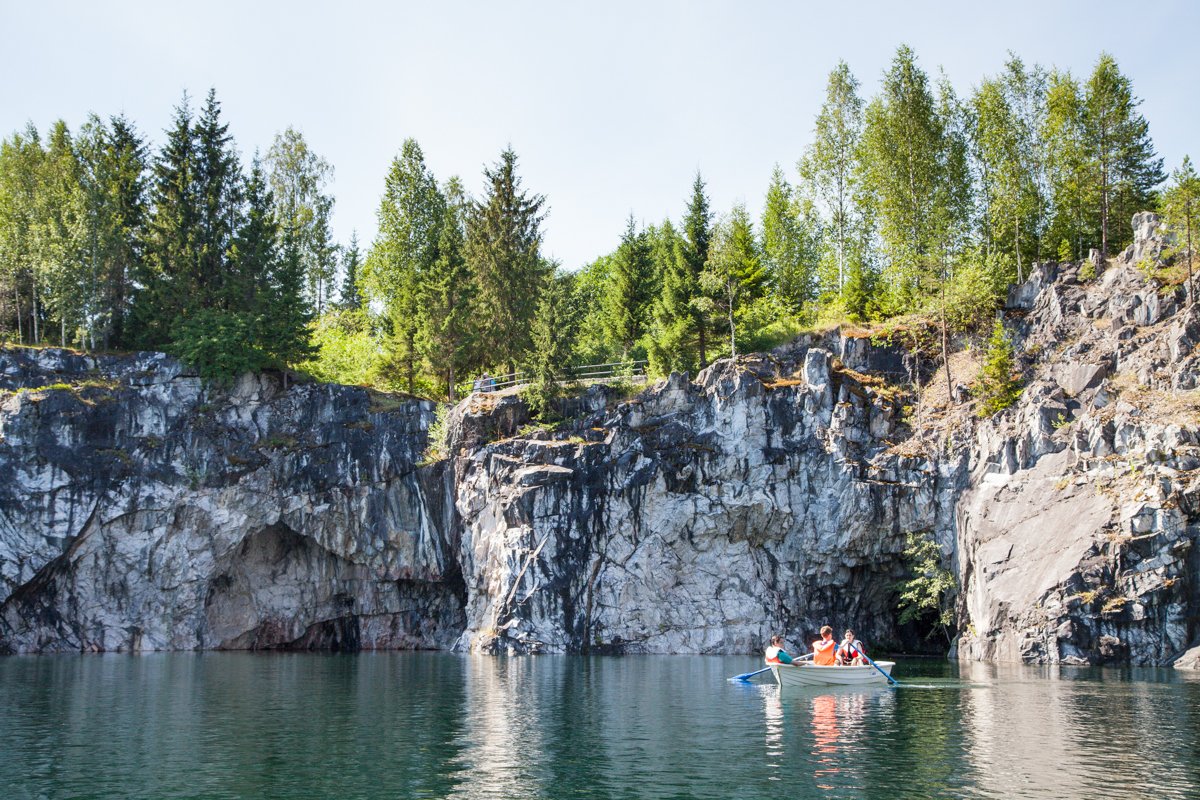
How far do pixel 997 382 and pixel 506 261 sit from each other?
3110cm

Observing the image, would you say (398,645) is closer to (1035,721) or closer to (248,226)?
(248,226)

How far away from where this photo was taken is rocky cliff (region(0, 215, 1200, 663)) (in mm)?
47094

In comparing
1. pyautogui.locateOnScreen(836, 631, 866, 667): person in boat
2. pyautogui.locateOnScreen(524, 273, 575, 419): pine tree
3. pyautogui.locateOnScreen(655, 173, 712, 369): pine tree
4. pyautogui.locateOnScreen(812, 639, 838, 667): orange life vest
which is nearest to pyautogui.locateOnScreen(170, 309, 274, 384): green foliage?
pyautogui.locateOnScreen(524, 273, 575, 419): pine tree

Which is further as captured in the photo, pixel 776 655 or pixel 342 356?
pixel 342 356

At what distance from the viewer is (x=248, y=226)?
2571 inches

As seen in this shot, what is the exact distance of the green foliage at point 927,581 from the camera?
50969 millimetres

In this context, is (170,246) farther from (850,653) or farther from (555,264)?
(850,653)

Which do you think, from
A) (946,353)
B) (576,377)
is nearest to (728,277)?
(576,377)

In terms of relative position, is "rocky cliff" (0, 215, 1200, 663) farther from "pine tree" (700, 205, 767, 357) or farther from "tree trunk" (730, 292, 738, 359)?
"pine tree" (700, 205, 767, 357)

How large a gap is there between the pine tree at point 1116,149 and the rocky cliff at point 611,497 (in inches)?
344

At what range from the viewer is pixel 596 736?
25.3 m

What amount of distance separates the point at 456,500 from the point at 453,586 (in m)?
6.37

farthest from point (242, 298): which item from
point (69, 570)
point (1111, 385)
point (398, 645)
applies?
point (1111, 385)

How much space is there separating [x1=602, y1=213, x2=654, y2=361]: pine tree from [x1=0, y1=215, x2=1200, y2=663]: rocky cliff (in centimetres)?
1477
